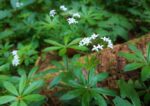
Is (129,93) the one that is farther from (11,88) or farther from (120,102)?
(11,88)

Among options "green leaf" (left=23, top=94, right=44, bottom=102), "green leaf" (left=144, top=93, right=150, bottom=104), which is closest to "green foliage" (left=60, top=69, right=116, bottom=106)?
"green leaf" (left=23, top=94, right=44, bottom=102)

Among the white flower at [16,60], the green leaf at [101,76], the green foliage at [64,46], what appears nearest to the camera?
the green leaf at [101,76]

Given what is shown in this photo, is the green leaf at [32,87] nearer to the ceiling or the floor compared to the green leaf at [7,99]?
nearer to the ceiling

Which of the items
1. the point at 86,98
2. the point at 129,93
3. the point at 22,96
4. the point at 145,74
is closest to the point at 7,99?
the point at 22,96

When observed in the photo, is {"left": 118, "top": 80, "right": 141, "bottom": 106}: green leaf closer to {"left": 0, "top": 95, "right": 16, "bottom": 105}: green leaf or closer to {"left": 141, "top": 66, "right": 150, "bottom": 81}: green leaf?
{"left": 141, "top": 66, "right": 150, "bottom": 81}: green leaf

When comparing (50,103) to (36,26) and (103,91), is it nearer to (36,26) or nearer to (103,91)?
(103,91)

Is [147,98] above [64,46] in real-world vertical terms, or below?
below

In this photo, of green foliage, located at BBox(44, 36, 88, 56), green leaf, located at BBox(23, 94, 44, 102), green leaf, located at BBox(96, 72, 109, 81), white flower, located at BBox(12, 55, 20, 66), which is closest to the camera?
green leaf, located at BBox(23, 94, 44, 102)

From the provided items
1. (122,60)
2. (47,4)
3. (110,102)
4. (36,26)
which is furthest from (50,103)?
(47,4)

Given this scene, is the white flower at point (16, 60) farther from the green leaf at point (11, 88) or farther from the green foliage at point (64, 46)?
the green leaf at point (11, 88)

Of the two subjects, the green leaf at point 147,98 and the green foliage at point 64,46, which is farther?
the green foliage at point 64,46

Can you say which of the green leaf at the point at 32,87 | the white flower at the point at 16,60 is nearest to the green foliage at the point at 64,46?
the white flower at the point at 16,60
